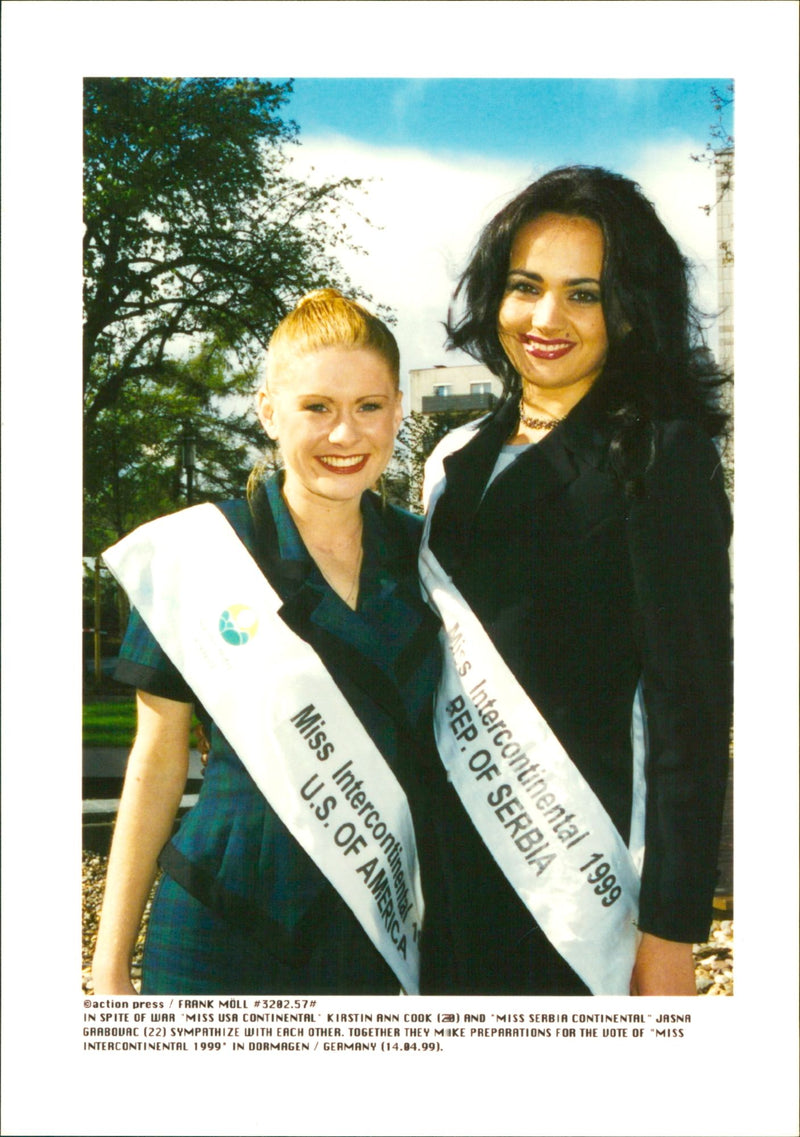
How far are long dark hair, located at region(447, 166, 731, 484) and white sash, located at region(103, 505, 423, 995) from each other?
770 millimetres

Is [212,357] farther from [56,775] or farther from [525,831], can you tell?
[525,831]

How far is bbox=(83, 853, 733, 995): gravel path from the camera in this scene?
8.30 feet

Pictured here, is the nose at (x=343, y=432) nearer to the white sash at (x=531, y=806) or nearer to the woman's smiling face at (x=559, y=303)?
the white sash at (x=531, y=806)

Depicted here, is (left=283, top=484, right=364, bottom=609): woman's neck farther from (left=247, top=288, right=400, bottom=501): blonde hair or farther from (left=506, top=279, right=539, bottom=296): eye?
(left=506, top=279, right=539, bottom=296): eye

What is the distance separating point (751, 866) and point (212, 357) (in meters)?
1.78

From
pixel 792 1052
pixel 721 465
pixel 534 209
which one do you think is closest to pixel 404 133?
pixel 534 209

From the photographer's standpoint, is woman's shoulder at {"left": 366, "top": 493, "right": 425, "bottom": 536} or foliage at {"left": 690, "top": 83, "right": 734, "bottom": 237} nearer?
woman's shoulder at {"left": 366, "top": 493, "right": 425, "bottom": 536}

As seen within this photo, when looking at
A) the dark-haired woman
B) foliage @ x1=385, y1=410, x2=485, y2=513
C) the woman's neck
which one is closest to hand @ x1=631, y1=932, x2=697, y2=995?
the dark-haired woman

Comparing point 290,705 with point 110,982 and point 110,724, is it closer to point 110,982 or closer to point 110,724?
point 110,724

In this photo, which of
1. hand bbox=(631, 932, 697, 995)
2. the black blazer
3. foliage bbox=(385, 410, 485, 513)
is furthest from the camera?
foliage bbox=(385, 410, 485, 513)

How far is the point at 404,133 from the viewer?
2.55 metres

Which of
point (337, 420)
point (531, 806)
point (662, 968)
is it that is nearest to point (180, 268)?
point (337, 420)

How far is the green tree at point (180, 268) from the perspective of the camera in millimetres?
2562

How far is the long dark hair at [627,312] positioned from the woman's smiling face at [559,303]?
21 millimetres
